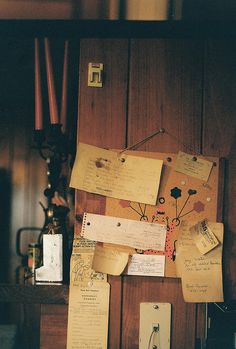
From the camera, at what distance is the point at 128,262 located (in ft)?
5.35

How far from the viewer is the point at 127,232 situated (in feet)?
5.36

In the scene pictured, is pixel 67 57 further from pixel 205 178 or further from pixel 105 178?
pixel 205 178

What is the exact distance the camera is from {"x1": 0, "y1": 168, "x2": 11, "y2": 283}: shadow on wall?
273cm

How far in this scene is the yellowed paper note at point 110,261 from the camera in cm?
162

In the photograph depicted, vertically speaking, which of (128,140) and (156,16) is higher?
(156,16)

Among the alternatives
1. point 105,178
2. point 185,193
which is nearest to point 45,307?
point 105,178

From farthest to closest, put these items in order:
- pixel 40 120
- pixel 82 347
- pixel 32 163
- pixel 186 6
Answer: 1. pixel 32 163
2. pixel 40 120
3. pixel 82 347
4. pixel 186 6

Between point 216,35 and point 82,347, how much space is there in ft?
4.34

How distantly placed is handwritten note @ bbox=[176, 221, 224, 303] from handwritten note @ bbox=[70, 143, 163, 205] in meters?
0.21

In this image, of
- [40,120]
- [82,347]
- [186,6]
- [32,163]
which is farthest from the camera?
[32,163]

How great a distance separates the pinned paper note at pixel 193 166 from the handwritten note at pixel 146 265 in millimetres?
340

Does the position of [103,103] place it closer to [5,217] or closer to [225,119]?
[225,119]

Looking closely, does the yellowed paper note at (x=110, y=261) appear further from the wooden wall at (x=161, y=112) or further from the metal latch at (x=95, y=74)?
the metal latch at (x=95, y=74)

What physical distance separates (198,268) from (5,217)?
60.3 inches
